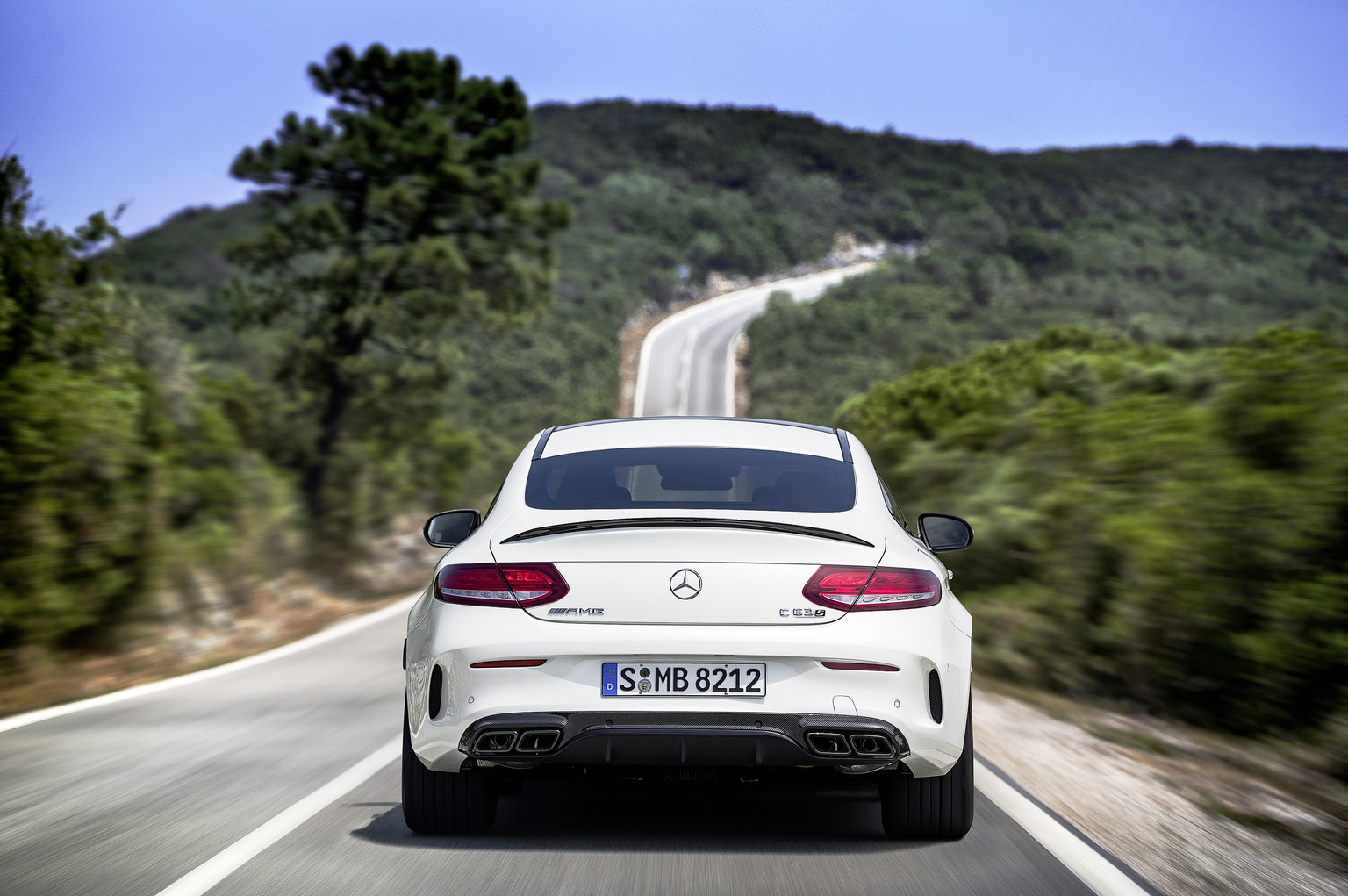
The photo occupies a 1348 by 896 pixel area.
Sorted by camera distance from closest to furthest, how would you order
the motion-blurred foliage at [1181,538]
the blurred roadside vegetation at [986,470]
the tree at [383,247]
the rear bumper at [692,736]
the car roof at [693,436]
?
the rear bumper at [692,736], the car roof at [693,436], the motion-blurred foliage at [1181,538], the blurred roadside vegetation at [986,470], the tree at [383,247]

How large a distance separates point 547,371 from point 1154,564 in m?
48.5

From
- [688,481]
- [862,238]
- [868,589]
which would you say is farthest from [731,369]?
[868,589]

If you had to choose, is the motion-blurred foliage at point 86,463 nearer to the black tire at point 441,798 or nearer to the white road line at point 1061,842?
the black tire at point 441,798

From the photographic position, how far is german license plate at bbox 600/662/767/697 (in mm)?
3914

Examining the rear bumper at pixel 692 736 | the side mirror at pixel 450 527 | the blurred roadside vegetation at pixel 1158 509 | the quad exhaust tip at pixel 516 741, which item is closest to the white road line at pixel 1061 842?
the rear bumper at pixel 692 736

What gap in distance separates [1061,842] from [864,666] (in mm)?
1208

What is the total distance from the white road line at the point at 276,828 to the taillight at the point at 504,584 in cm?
115

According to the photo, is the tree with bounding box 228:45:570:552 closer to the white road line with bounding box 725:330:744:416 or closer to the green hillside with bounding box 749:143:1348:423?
the green hillside with bounding box 749:143:1348:423

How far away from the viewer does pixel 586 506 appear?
4.41 m

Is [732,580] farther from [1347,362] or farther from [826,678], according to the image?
[1347,362]

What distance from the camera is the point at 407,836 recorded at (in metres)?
4.48

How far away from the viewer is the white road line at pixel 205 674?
24.1 feet

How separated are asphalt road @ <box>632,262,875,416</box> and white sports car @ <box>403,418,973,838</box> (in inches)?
1530

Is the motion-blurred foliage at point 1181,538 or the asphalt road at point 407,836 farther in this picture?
the motion-blurred foliage at point 1181,538
